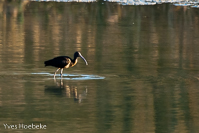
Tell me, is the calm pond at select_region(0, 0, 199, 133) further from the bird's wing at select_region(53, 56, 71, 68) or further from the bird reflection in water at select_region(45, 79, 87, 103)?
the bird's wing at select_region(53, 56, 71, 68)

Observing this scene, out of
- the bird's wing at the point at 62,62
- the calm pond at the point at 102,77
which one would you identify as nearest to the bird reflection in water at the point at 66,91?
the calm pond at the point at 102,77

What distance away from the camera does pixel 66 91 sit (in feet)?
49.4

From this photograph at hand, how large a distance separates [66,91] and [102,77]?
2.03 m

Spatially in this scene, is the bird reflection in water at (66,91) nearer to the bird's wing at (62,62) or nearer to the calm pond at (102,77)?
the calm pond at (102,77)

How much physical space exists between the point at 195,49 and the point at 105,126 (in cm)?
1222

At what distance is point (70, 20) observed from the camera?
34.4 meters

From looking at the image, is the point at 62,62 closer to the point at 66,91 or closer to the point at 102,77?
the point at 102,77

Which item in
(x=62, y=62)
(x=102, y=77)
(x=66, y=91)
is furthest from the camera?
(x=62, y=62)

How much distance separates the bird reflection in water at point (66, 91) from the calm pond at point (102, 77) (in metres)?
0.02

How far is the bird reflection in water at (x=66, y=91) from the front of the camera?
47.4 ft

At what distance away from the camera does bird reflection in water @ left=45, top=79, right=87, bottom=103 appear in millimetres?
14453

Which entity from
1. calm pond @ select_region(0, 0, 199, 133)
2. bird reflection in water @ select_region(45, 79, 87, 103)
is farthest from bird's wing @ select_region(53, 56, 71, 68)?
bird reflection in water @ select_region(45, 79, 87, 103)

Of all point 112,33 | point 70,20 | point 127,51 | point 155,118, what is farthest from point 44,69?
point 70,20

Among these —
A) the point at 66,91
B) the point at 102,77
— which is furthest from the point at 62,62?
the point at 66,91
